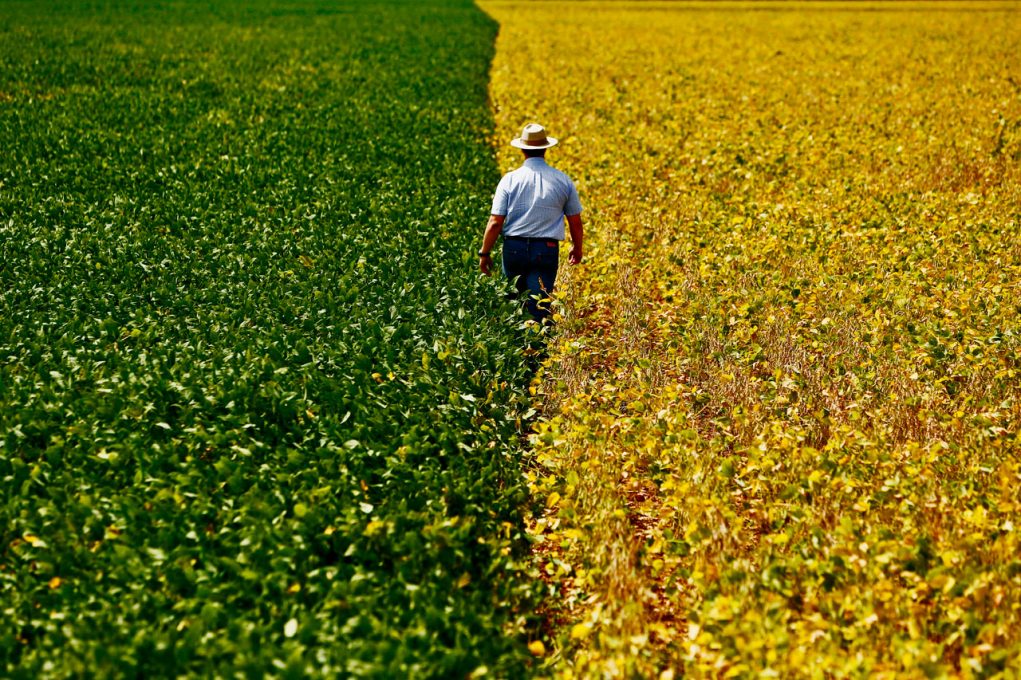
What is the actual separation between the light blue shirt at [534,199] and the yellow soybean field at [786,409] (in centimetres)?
97

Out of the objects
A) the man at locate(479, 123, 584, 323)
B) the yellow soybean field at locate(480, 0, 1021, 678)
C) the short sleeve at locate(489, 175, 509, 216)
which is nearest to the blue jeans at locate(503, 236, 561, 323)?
the man at locate(479, 123, 584, 323)

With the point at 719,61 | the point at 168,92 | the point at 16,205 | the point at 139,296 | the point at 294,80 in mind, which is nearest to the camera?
the point at 139,296

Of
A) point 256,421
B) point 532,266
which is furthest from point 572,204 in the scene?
point 256,421

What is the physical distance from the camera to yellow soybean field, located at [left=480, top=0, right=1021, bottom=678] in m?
4.32

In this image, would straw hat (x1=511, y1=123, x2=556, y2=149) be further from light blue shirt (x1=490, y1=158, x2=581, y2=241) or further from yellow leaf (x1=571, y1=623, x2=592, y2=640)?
yellow leaf (x1=571, y1=623, x2=592, y2=640)

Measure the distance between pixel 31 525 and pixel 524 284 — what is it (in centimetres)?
458

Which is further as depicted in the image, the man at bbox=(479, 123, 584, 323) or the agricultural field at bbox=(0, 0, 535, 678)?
the man at bbox=(479, 123, 584, 323)

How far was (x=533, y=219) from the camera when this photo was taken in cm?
788

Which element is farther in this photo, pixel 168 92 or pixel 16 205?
pixel 168 92

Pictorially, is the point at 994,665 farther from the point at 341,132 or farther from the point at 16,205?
the point at 341,132

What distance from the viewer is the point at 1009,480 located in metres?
4.96

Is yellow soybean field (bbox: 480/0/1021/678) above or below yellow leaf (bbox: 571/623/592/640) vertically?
above

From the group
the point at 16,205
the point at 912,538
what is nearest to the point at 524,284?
the point at 912,538

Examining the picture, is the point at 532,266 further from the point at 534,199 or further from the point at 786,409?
the point at 786,409
